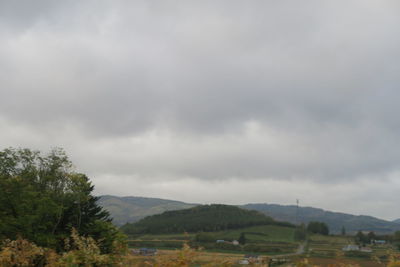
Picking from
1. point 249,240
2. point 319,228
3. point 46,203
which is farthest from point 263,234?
point 46,203

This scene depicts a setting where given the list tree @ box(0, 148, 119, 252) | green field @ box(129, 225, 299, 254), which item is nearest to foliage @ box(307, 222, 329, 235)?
green field @ box(129, 225, 299, 254)

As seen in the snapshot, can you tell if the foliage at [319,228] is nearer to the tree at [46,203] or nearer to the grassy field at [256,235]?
Answer: the grassy field at [256,235]

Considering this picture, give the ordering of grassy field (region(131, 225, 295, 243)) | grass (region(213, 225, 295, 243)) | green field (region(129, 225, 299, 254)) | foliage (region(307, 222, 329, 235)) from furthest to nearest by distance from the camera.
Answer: foliage (region(307, 222, 329, 235)) → grass (region(213, 225, 295, 243)) → grassy field (region(131, 225, 295, 243)) → green field (region(129, 225, 299, 254))

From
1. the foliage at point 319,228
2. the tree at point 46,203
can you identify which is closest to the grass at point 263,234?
the foliage at point 319,228

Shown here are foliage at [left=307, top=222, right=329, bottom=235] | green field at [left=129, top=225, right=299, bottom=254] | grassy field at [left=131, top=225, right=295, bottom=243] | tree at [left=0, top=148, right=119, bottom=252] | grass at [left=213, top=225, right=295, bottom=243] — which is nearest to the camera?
tree at [left=0, top=148, right=119, bottom=252]

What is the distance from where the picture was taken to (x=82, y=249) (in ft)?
27.7

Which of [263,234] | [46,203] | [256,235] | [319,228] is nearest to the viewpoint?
[46,203]

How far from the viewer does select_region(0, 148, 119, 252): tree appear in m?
41.5

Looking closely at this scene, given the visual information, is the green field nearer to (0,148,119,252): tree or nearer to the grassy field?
the grassy field

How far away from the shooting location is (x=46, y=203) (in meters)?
43.2

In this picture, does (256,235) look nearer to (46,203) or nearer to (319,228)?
(319,228)

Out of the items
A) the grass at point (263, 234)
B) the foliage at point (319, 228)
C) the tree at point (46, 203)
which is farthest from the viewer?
the foliage at point (319, 228)

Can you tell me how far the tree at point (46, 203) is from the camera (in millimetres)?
41469

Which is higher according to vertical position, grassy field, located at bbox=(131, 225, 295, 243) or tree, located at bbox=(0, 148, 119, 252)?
tree, located at bbox=(0, 148, 119, 252)
